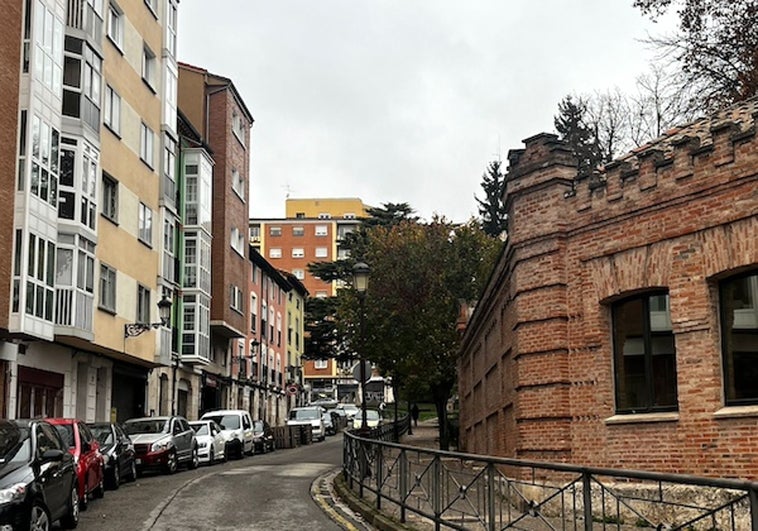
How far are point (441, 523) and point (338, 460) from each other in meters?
22.4

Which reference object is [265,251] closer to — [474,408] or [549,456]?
[474,408]

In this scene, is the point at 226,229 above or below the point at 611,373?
above

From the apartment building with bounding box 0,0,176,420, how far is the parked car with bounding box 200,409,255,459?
289cm

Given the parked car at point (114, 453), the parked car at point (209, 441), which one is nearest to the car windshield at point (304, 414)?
the parked car at point (209, 441)

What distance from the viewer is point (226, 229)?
46938mm

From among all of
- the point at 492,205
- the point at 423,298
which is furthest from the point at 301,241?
the point at 423,298

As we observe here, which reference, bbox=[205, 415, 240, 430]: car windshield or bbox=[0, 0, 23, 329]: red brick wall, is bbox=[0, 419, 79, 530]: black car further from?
bbox=[205, 415, 240, 430]: car windshield

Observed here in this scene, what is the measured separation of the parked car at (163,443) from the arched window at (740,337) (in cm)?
1601

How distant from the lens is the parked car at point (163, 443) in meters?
24.8

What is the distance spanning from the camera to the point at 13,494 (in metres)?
10.5

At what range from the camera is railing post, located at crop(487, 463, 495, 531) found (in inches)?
396

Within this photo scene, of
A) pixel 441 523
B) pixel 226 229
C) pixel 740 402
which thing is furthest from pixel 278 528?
pixel 226 229

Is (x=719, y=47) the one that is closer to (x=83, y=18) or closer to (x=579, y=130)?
(x=83, y=18)

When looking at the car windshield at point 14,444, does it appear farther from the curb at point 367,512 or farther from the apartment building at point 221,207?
the apartment building at point 221,207
